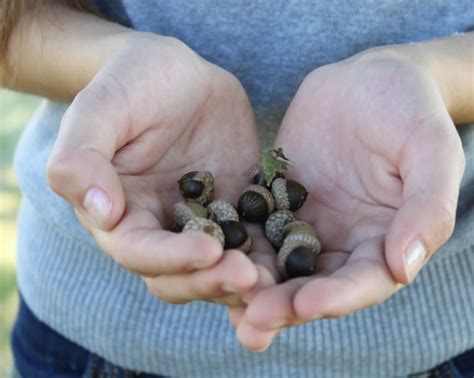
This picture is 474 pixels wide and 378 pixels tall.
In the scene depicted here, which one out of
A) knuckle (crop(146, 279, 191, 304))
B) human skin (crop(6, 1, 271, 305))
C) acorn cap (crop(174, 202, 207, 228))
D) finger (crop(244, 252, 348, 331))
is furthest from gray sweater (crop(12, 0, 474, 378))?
finger (crop(244, 252, 348, 331))

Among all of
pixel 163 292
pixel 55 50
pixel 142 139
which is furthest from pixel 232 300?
pixel 55 50

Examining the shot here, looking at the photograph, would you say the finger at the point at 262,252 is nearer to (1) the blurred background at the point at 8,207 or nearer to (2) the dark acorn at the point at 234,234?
(2) the dark acorn at the point at 234,234

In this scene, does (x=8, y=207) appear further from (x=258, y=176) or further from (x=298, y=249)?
(x=298, y=249)

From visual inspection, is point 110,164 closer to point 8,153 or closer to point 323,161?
point 323,161

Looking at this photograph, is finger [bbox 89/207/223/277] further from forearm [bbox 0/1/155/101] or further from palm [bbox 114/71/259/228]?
forearm [bbox 0/1/155/101]

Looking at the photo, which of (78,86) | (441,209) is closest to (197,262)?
(441,209)
